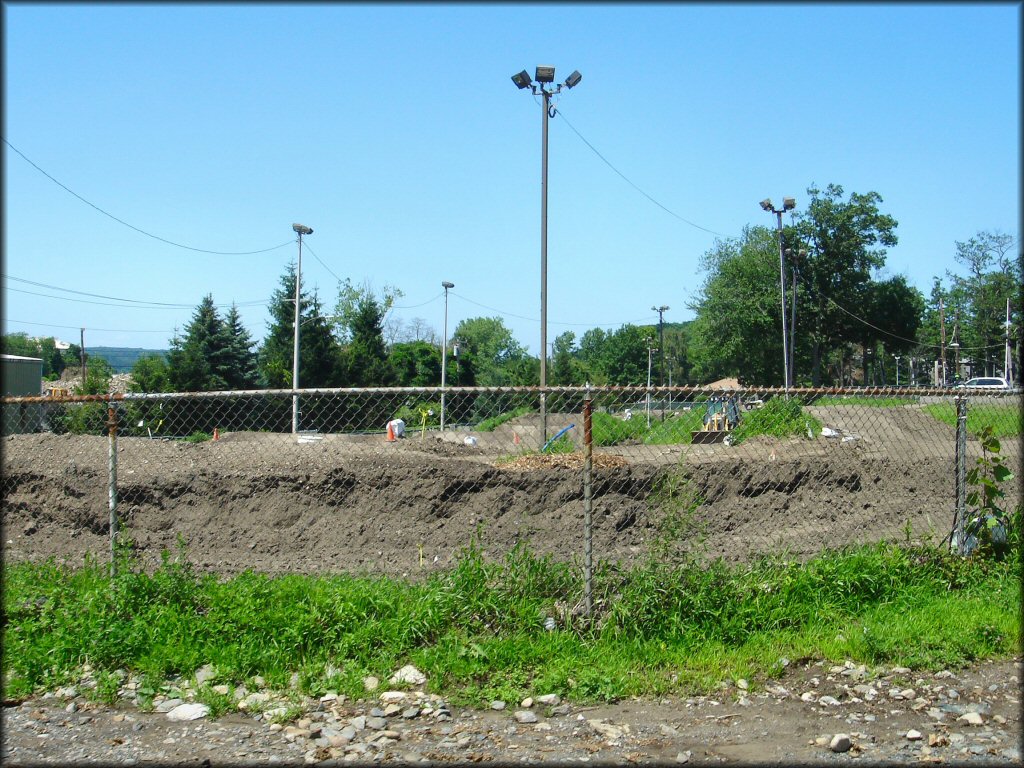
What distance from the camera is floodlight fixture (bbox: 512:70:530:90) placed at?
53.4 ft

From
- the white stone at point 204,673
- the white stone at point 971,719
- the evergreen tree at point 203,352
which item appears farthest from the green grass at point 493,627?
the evergreen tree at point 203,352

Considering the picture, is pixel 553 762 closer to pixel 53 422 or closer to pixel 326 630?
pixel 326 630

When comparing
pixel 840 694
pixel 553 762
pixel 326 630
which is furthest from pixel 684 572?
pixel 326 630

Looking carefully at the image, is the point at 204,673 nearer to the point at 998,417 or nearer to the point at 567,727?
the point at 567,727

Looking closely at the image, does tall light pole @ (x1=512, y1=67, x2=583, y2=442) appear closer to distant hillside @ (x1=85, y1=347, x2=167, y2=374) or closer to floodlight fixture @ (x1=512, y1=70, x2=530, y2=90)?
floodlight fixture @ (x1=512, y1=70, x2=530, y2=90)

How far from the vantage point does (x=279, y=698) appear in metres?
4.31

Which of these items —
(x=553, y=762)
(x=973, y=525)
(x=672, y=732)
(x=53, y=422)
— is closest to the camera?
(x=553, y=762)

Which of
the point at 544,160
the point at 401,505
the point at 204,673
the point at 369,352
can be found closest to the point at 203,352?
the point at 369,352

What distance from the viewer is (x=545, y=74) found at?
16.3 m

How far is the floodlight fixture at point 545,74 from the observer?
16219 millimetres

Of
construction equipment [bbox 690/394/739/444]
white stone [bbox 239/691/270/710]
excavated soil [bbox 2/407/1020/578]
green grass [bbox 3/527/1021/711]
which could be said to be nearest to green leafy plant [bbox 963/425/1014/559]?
excavated soil [bbox 2/407/1020/578]

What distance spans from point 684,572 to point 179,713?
3147 mm

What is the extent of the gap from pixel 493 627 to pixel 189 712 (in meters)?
1.79

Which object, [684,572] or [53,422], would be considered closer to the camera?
[684,572]
